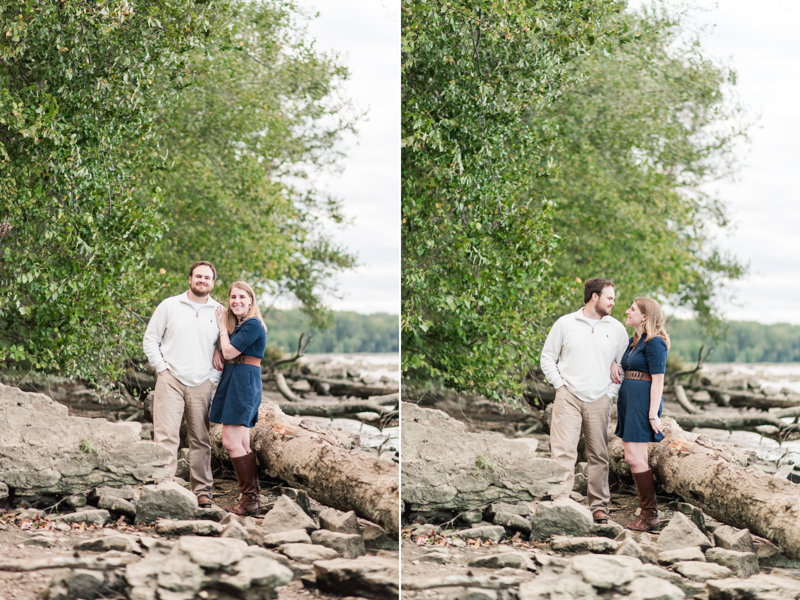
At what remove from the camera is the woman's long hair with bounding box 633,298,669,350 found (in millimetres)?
3514

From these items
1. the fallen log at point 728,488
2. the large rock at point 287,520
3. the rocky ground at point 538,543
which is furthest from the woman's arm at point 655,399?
the large rock at point 287,520

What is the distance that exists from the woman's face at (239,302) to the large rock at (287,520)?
1009 mm

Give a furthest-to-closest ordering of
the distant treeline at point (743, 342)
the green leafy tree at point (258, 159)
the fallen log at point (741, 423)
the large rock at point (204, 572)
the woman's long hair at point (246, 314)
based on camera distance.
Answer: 1. the distant treeline at point (743, 342)
2. the fallen log at point (741, 423)
3. the green leafy tree at point (258, 159)
4. the woman's long hair at point (246, 314)
5. the large rock at point (204, 572)

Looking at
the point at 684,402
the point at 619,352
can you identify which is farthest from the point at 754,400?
the point at 619,352

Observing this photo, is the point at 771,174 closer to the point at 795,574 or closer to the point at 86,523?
the point at 795,574

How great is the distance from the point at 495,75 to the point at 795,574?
9.78 feet

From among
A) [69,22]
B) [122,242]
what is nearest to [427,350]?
[122,242]

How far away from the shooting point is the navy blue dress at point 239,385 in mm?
3383

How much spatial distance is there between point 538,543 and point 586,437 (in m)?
0.59

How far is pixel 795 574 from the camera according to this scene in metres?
3.30

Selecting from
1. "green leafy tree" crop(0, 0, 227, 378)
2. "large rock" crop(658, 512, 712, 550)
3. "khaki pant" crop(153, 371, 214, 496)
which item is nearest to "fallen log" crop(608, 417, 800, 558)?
"large rock" crop(658, 512, 712, 550)

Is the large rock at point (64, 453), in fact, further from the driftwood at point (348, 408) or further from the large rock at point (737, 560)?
the large rock at point (737, 560)

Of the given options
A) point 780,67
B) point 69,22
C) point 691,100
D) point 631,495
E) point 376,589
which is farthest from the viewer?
point 691,100

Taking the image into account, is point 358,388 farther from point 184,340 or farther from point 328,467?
point 184,340
